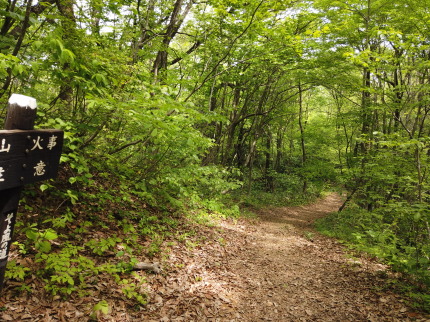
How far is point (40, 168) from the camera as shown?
1.95 meters

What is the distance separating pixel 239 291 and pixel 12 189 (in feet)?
13.5

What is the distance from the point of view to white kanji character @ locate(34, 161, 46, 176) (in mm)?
1921

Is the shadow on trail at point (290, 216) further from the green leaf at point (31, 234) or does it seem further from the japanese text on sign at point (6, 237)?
the japanese text on sign at point (6, 237)

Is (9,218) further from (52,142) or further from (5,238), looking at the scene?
(52,142)

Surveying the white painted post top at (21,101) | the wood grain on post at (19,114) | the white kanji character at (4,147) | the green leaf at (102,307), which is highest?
the white painted post top at (21,101)

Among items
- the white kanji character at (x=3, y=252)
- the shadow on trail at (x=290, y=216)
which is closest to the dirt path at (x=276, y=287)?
the white kanji character at (x=3, y=252)

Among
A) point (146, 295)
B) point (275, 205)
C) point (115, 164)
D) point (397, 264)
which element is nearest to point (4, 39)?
point (115, 164)

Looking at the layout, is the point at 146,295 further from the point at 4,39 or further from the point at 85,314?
the point at 4,39

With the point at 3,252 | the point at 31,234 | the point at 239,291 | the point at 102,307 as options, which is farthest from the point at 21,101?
the point at 239,291

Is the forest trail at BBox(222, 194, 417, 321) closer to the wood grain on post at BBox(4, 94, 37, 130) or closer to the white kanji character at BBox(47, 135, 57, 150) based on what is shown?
the white kanji character at BBox(47, 135, 57, 150)

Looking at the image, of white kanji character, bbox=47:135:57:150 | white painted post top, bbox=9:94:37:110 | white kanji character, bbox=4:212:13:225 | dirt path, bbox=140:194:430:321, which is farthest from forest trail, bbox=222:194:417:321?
white painted post top, bbox=9:94:37:110

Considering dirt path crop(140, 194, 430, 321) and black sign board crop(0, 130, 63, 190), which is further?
dirt path crop(140, 194, 430, 321)

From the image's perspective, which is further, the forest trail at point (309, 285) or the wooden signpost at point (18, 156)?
the forest trail at point (309, 285)

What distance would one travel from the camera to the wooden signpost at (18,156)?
1680 millimetres
